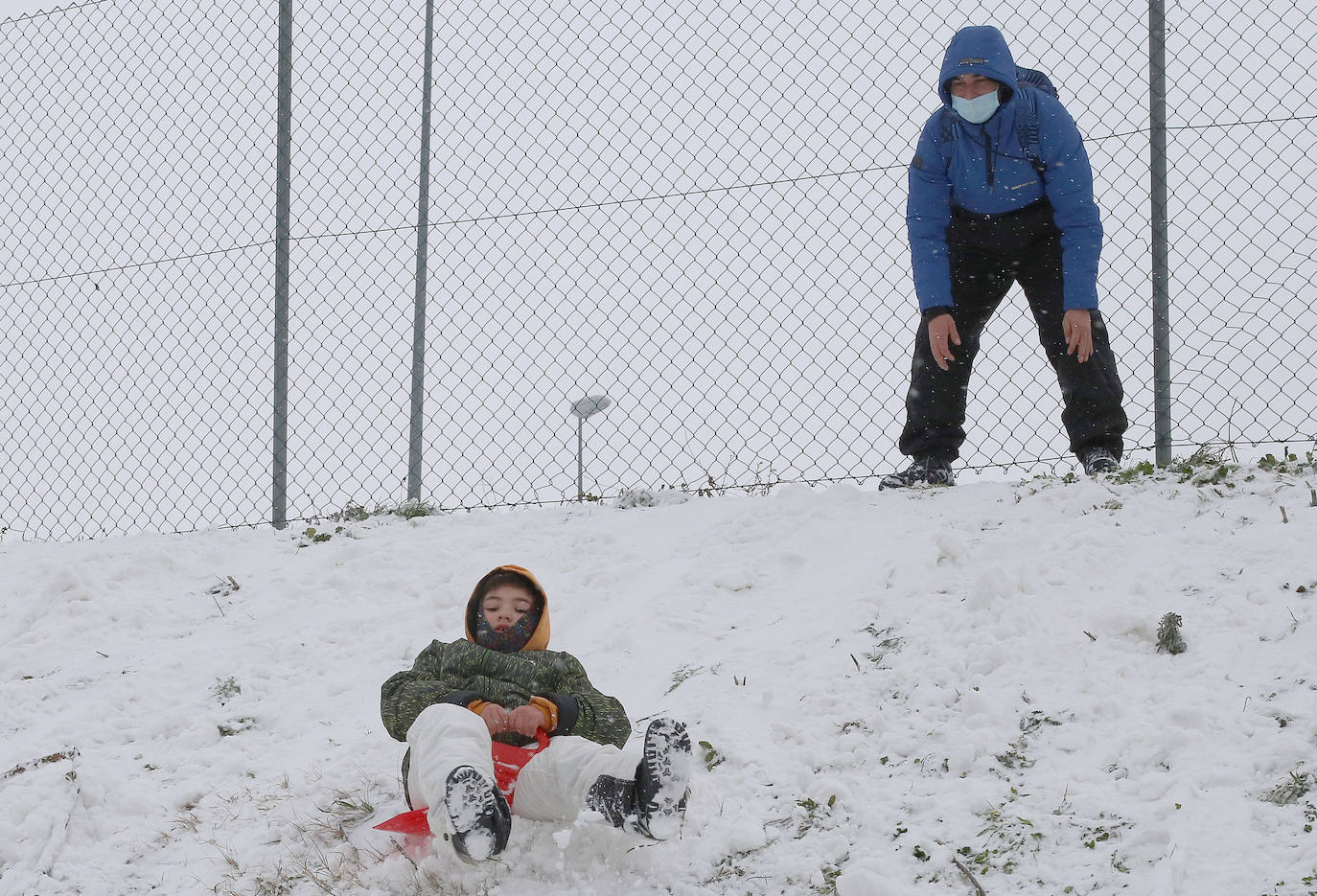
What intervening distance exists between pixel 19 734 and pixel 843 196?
3134 millimetres

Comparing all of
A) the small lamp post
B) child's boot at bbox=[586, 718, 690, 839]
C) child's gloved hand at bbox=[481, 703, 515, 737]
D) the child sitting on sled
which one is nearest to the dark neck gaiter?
the child sitting on sled

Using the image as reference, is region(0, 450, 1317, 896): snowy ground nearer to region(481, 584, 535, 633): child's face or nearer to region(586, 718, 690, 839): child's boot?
region(586, 718, 690, 839): child's boot

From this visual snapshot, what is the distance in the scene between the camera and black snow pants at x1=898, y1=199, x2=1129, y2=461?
12.1ft

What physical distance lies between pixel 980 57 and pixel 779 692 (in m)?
2.13

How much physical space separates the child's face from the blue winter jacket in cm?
181

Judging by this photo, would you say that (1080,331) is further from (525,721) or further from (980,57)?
(525,721)

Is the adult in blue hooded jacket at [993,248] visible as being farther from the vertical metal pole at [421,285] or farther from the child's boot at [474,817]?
the child's boot at [474,817]

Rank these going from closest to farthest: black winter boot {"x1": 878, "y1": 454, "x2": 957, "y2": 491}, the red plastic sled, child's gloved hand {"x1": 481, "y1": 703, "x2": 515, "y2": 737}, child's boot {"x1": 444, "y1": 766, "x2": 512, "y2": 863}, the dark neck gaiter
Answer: child's boot {"x1": 444, "y1": 766, "x2": 512, "y2": 863} → the red plastic sled → child's gloved hand {"x1": 481, "y1": 703, "x2": 515, "y2": 737} → the dark neck gaiter → black winter boot {"x1": 878, "y1": 454, "x2": 957, "y2": 491}

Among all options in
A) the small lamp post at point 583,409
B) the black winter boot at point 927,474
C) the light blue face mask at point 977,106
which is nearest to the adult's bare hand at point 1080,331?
the black winter boot at point 927,474

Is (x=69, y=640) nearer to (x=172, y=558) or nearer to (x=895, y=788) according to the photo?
(x=172, y=558)

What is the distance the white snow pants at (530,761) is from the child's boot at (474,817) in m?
0.09

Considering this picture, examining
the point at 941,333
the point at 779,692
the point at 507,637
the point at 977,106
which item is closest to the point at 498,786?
the point at 507,637

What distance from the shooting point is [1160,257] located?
12.3ft

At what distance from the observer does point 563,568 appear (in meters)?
3.77
